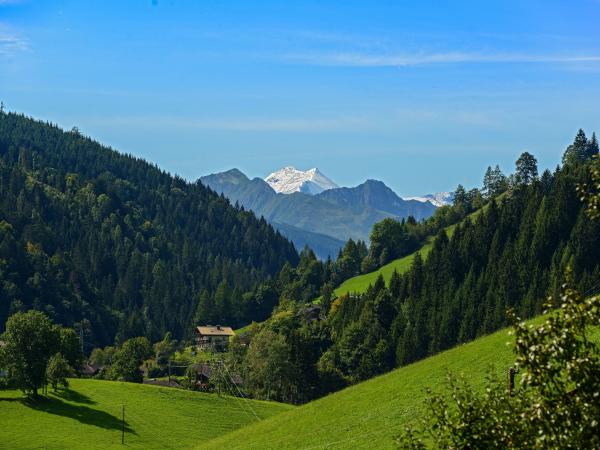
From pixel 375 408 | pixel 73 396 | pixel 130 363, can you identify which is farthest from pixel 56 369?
pixel 375 408

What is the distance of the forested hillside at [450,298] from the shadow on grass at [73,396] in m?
28.7

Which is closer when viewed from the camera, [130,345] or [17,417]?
[17,417]

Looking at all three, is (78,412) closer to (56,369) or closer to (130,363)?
(56,369)

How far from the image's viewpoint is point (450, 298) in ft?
489

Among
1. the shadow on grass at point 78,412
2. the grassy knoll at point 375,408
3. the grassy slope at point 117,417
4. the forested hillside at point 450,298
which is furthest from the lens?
the forested hillside at point 450,298

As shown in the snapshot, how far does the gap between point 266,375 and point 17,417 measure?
40.7 metres

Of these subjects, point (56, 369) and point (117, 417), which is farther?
point (56, 369)

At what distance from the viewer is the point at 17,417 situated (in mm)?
90062

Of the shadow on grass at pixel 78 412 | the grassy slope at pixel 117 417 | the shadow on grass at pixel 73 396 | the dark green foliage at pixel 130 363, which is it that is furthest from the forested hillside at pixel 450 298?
the shadow on grass at pixel 78 412

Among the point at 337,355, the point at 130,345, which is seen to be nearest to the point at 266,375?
the point at 337,355

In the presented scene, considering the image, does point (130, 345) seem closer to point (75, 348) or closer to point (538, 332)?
point (75, 348)

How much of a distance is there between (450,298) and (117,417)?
236 ft

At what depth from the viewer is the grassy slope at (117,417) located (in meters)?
85.1

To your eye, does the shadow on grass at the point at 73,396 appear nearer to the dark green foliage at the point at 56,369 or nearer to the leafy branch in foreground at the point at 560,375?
the dark green foliage at the point at 56,369
